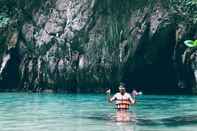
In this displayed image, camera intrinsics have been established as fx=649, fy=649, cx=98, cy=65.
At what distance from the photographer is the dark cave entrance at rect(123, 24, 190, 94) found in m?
64.8

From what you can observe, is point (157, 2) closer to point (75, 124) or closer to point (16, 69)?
point (16, 69)

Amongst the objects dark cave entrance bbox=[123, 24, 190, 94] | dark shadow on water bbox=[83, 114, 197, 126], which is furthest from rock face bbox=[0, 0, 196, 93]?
dark shadow on water bbox=[83, 114, 197, 126]

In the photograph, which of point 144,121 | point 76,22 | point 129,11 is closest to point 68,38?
point 76,22

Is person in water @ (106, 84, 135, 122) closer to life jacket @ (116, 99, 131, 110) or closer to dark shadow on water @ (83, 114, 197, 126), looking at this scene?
life jacket @ (116, 99, 131, 110)

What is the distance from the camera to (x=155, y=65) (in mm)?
66125

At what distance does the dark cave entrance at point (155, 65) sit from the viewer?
2552 inches

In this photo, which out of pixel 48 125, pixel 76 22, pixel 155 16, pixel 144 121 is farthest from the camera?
pixel 76 22

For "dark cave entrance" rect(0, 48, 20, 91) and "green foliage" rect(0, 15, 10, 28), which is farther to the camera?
"green foliage" rect(0, 15, 10, 28)

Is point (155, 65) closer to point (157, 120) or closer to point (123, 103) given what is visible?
point (123, 103)

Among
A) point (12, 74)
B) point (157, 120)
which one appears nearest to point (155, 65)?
point (12, 74)

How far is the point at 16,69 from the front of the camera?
7444 centimetres

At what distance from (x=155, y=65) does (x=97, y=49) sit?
6391 millimetres

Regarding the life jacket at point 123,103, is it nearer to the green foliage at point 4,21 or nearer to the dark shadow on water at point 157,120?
the dark shadow on water at point 157,120

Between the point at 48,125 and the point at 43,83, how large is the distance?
43.8m
